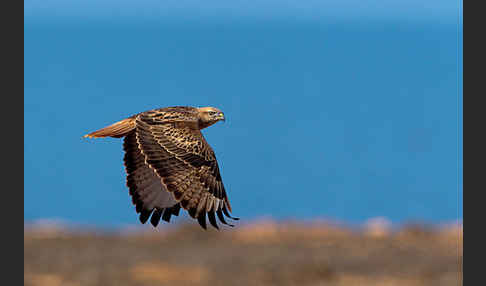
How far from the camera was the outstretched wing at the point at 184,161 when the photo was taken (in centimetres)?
559

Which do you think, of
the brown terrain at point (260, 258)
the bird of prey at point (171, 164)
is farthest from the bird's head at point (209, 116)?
the brown terrain at point (260, 258)

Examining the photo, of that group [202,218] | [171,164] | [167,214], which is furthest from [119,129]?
[202,218]

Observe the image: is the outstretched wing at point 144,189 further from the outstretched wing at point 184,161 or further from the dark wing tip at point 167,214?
the outstretched wing at point 184,161

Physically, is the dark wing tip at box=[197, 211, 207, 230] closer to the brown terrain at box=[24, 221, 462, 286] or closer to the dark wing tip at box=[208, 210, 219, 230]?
the dark wing tip at box=[208, 210, 219, 230]

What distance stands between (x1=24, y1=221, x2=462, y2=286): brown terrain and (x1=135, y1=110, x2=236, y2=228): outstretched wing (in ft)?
85.1

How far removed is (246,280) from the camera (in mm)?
35250

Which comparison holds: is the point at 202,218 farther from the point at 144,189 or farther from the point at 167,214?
the point at 144,189

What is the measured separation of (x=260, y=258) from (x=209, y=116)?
30.1 meters

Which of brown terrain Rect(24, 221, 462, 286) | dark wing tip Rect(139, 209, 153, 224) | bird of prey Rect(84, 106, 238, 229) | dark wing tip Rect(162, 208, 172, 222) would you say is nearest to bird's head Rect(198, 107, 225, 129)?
bird of prey Rect(84, 106, 238, 229)

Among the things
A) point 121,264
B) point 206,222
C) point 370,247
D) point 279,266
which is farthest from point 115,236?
point 206,222

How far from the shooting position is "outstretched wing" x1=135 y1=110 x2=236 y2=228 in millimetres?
5586

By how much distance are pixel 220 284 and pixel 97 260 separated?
4983 mm

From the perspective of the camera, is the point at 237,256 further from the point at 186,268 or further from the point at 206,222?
the point at 206,222

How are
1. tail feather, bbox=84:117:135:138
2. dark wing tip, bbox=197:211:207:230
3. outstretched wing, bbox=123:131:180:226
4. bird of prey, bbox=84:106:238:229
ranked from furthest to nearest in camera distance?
tail feather, bbox=84:117:135:138 → outstretched wing, bbox=123:131:180:226 → bird of prey, bbox=84:106:238:229 → dark wing tip, bbox=197:211:207:230
